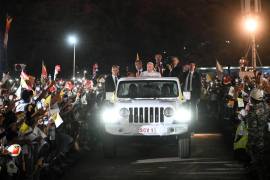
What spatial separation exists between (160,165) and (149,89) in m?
2.93

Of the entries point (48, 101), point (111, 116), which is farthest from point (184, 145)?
point (48, 101)

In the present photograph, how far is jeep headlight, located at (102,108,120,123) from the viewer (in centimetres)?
1455

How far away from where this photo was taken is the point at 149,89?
15.8 m

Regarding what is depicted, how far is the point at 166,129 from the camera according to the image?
14297mm

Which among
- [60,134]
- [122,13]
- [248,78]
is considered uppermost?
[122,13]

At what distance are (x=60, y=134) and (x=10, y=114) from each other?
128 inches

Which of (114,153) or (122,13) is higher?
(122,13)

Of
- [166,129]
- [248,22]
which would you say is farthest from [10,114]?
[248,22]

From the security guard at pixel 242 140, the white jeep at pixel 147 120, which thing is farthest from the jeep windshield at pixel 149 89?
the security guard at pixel 242 140

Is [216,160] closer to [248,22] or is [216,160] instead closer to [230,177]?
[230,177]

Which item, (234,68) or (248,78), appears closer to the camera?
(248,78)

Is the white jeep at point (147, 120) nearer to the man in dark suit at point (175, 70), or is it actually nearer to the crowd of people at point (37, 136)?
the crowd of people at point (37, 136)

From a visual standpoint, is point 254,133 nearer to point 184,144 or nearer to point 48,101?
point 184,144

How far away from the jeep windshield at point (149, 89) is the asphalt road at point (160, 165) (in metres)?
1.51
